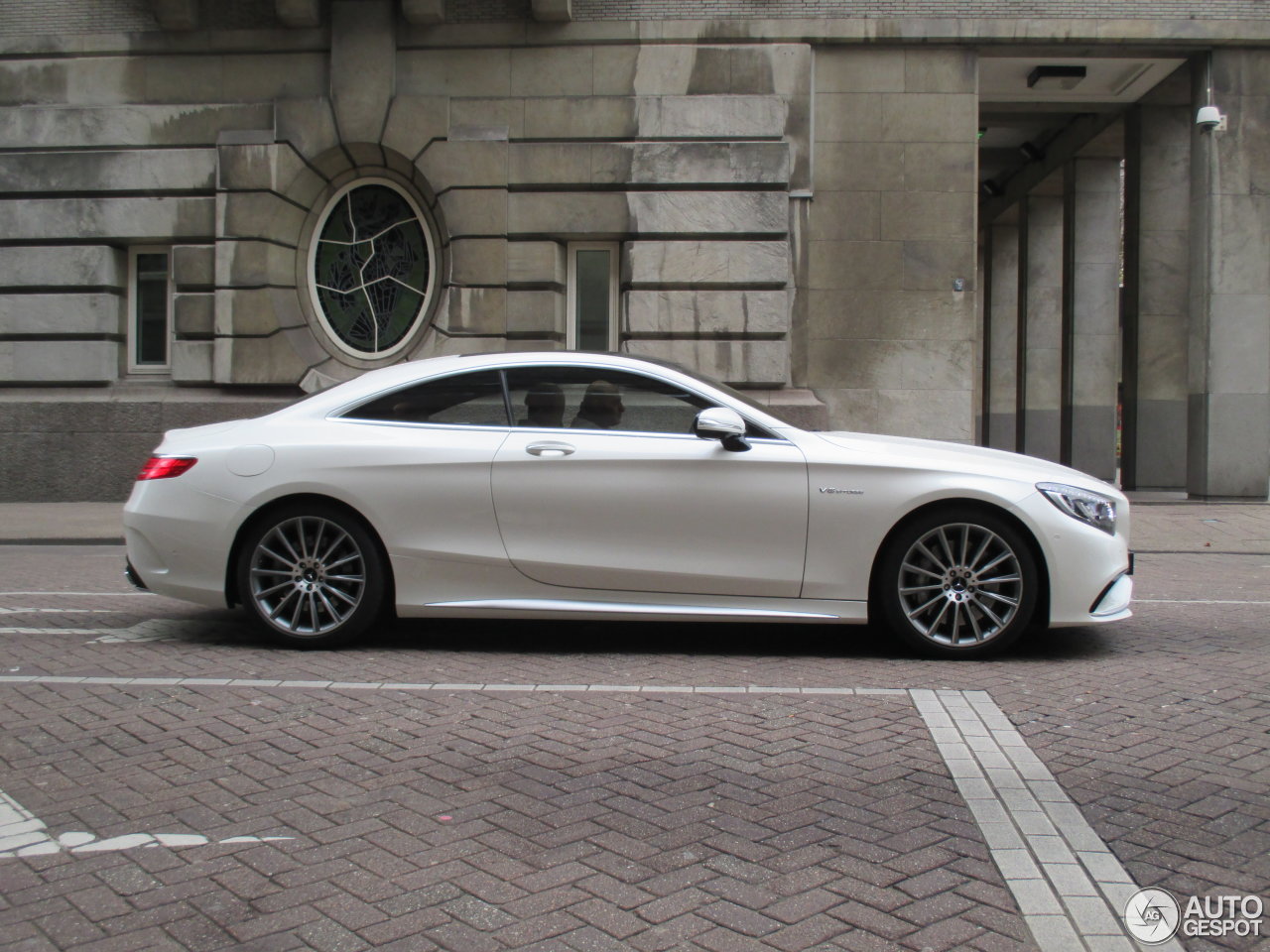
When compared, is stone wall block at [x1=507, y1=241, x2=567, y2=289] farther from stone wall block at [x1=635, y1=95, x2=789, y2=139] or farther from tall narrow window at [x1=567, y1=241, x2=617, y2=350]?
stone wall block at [x1=635, y1=95, x2=789, y2=139]

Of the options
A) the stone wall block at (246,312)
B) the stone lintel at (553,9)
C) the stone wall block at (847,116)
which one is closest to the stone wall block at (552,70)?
the stone lintel at (553,9)

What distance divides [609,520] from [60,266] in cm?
1242

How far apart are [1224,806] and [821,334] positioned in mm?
12046

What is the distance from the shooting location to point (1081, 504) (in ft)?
20.7

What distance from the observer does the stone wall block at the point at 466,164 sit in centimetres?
1567

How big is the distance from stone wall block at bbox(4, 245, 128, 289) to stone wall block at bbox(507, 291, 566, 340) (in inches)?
202

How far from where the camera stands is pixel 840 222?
51.4ft

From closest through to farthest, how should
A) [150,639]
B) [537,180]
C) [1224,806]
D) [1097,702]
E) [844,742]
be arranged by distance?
[1224,806], [844,742], [1097,702], [150,639], [537,180]

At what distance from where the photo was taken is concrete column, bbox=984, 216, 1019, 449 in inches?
1332

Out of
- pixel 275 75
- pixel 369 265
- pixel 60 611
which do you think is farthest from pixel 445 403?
pixel 275 75

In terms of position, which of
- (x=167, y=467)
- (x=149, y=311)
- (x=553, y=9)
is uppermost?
(x=553, y=9)

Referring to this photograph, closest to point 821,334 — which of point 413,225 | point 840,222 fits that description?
point 840,222

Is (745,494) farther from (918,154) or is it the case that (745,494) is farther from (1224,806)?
(918,154)

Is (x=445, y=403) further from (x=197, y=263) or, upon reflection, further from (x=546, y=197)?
(x=197, y=263)
